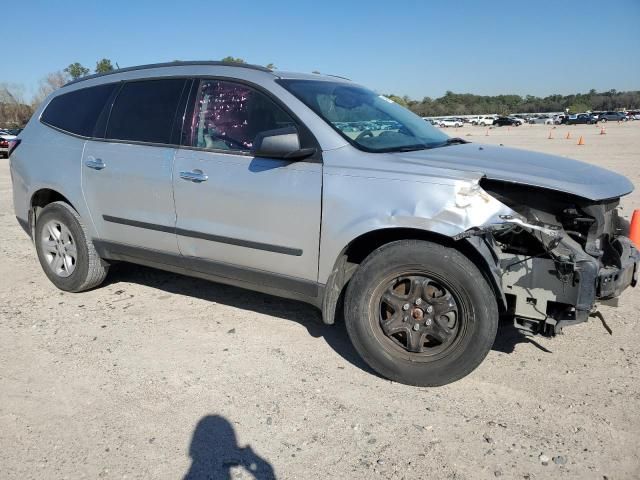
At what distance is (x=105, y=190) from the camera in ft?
13.8

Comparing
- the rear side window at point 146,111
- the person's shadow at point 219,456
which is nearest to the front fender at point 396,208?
the person's shadow at point 219,456

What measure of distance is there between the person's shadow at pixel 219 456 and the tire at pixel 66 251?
237 centimetres

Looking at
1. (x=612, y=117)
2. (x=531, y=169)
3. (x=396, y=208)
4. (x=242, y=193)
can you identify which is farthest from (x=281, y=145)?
(x=612, y=117)

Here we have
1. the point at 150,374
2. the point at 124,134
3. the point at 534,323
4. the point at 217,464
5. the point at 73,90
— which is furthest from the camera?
the point at 73,90

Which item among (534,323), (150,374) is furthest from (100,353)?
Answer: (534,323)

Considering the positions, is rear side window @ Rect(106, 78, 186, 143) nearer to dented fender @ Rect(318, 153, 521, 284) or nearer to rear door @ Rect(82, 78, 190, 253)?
rear door @ Rect(82, 78, 190, 253)

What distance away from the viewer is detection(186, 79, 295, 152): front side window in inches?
141

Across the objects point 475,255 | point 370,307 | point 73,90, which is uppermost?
point 73,90

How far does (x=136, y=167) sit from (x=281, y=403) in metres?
2.12

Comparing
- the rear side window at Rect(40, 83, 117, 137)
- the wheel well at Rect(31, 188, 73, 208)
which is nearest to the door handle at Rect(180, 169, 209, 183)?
the rear side window at Rect(40, 83, 117, 137)

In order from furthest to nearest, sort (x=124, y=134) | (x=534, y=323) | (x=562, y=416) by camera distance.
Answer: (x=124, y=134)
(x=534, y=323)
(x=562, y=416)

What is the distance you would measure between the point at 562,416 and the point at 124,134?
11.9 feet

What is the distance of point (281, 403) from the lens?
303cm

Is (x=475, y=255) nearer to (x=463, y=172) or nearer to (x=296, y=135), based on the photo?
(x=463, y=172)
